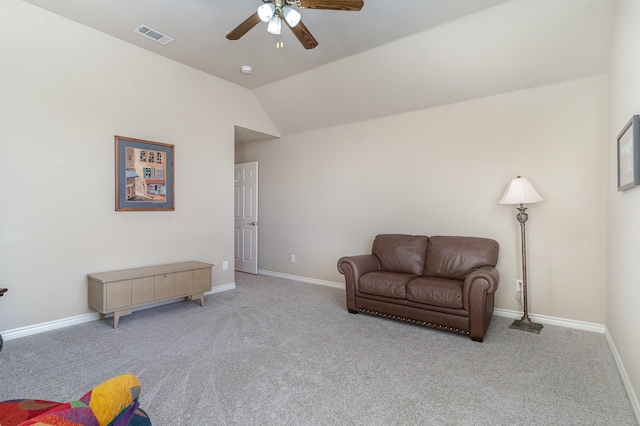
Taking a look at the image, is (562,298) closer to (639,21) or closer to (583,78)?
(583,78)

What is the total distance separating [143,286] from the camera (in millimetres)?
3447

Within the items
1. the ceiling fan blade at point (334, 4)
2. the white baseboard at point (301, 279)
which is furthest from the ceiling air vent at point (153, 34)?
the white baseboard at point (301, 279)

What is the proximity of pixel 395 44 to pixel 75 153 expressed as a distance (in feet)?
11.6

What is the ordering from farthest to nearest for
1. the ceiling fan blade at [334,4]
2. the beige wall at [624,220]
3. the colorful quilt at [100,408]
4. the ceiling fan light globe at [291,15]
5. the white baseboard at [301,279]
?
the white baseboard at [301,279] < the ceiling fan light globe at [291,15] < the ceiling fan blade at [334,4] < the beige wall at [624,220] < the colorful quilt at [100,408]

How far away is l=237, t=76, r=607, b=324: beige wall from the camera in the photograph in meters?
3.29

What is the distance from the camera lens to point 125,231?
3.78 meters

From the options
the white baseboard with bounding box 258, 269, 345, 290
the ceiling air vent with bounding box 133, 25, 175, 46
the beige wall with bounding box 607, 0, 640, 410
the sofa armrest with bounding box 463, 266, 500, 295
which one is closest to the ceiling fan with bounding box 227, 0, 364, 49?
the ceiling air vent with bounding box 133, 25, 175, 46

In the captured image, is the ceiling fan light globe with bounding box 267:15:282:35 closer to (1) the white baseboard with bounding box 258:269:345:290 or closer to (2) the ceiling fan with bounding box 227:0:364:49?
(2) the ceiling fan with bounding box 227:0:364:49

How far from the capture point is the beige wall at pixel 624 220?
80.4 inches

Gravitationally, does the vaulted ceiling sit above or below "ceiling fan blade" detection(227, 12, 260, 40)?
above

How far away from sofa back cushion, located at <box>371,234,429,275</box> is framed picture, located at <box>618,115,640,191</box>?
1884 millimetres

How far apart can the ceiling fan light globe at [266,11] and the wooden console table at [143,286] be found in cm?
271

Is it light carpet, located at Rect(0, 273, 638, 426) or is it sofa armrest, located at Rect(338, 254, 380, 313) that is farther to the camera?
sofa armrest, located at Rect(338, 254, 380, 313)

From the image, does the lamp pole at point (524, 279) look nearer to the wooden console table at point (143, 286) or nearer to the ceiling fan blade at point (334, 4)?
the ceiling fan blade at point (334, 4)
